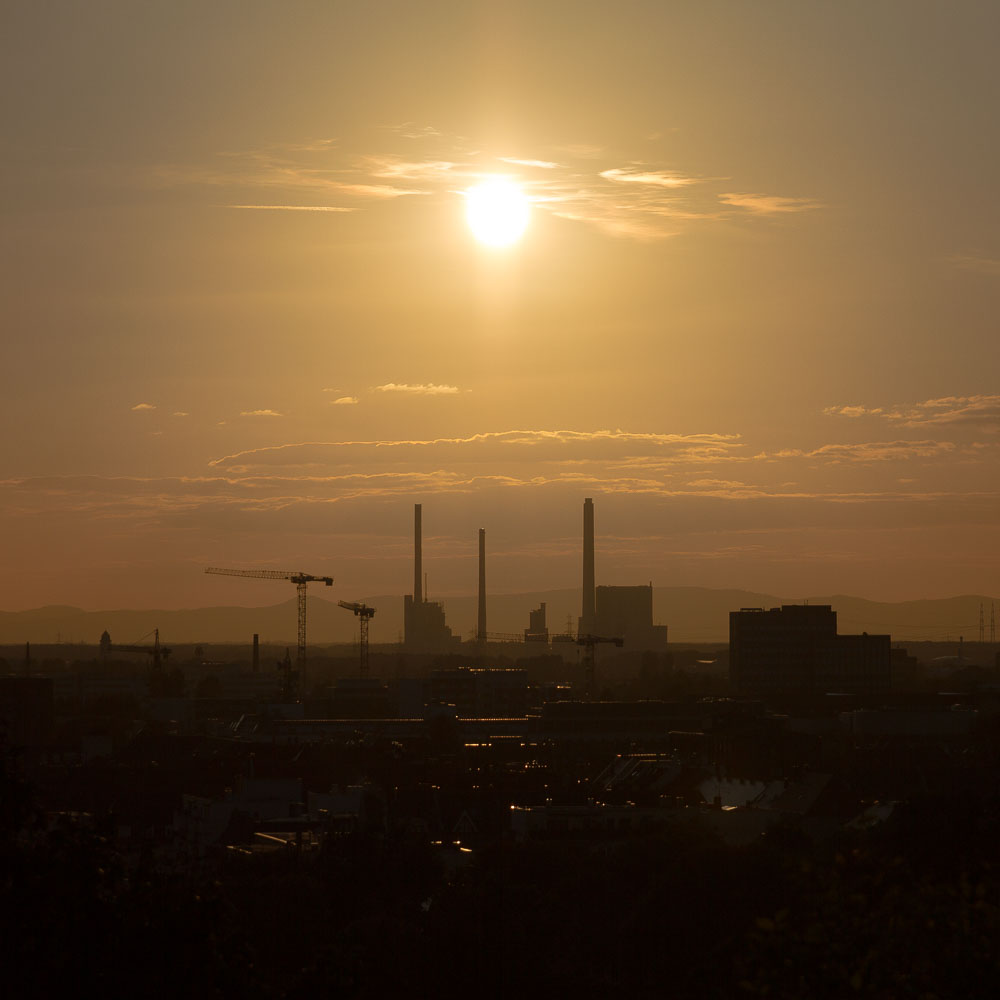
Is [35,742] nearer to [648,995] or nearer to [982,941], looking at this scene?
[648,995]

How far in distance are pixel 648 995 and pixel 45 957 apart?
66.7 feet

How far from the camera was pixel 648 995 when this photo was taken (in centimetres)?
3344

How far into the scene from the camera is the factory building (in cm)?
18862

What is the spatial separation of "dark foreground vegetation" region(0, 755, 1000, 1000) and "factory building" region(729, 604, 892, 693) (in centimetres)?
13548

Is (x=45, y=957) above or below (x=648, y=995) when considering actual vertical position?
above

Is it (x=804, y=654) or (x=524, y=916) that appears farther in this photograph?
(x=804, y=654)

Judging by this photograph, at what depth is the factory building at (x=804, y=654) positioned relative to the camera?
7426 inches

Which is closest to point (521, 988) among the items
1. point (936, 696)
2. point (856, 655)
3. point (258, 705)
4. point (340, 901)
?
point (340, 901)

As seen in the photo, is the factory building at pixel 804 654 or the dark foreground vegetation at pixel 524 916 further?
the factory building at pixel 804 654

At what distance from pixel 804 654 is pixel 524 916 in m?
158

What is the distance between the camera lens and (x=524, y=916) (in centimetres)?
3525

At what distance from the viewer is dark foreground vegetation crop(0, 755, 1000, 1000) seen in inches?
589

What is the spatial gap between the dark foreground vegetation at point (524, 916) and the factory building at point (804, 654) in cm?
13548

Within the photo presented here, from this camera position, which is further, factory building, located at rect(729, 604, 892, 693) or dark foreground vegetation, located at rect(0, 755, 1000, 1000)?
factory building, located at rect(729, 604, 892, 693)
